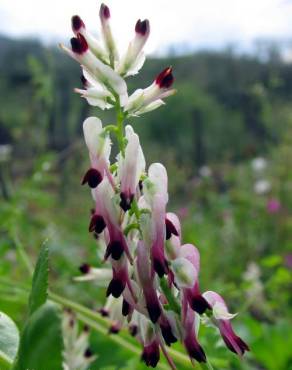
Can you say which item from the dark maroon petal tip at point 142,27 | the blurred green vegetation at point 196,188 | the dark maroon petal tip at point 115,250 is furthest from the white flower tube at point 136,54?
the blurred green vegetation at point 196,188

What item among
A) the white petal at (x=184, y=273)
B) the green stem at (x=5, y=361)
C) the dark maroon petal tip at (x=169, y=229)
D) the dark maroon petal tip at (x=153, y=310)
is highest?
the dark maroon petal tip at (x=169, y=229)

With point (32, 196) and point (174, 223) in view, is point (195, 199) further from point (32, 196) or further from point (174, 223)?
point (174, 223)

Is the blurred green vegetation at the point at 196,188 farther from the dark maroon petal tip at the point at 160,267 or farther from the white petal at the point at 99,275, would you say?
the dark maroon petal tip at the point at 160,267

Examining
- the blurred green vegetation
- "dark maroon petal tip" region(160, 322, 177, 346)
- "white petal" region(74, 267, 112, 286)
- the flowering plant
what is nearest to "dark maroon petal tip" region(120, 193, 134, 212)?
the flowering plant

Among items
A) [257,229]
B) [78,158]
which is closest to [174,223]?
[257,229]

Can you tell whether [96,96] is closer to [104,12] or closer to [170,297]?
[104,12]

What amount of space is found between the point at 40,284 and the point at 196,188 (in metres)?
10.0

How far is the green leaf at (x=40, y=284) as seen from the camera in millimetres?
882

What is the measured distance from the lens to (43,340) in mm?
812

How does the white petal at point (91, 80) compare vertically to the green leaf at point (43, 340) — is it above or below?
above

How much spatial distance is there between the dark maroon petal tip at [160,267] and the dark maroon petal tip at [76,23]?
0.42 metres

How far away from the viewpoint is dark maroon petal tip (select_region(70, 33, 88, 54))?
1024 mm

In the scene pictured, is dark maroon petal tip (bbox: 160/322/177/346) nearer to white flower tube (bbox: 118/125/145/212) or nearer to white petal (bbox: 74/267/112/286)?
white flower tube (bbox: 118/125/145/212)

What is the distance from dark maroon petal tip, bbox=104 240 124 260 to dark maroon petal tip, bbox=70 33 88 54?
33 centimetres
